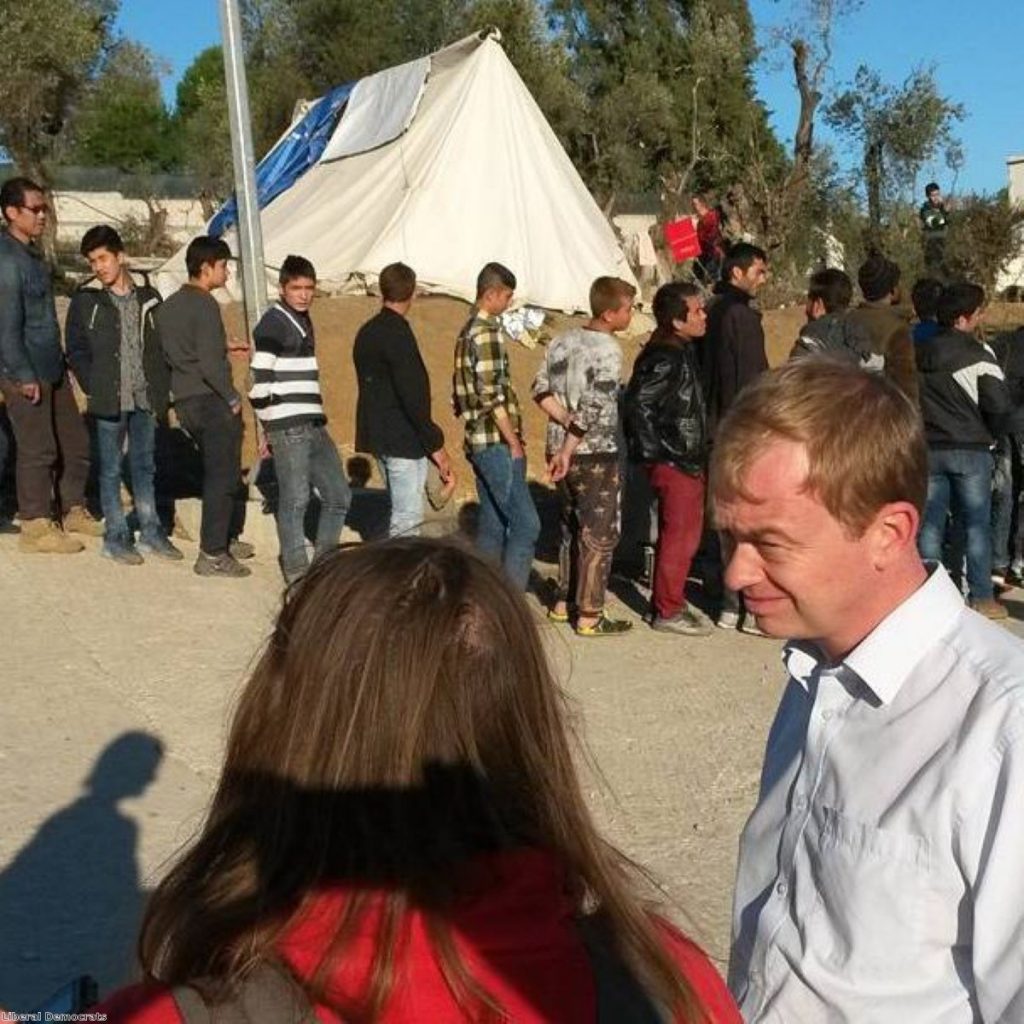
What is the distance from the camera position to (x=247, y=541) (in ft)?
29.3

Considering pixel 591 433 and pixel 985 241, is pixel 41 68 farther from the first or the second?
pixel 591 433

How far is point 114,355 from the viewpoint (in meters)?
8.17

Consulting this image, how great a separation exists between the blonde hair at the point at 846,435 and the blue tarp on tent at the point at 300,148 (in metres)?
18.7

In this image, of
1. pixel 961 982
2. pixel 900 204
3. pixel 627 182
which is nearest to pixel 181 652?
pixel 961 982

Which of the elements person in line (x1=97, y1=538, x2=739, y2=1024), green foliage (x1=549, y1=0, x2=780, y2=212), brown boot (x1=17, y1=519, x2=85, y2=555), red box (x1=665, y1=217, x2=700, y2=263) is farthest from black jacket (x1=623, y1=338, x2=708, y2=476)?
green foliage (x1=549, y1=0, x2=780, y2=212)

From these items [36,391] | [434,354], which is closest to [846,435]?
[36,391]

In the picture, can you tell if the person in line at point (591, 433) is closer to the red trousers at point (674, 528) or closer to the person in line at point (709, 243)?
the red trousers at point (674, 528)

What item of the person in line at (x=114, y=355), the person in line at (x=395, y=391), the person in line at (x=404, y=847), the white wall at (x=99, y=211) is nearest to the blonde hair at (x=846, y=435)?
the person in line at (x=404, y=847)

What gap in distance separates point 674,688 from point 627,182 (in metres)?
30.8

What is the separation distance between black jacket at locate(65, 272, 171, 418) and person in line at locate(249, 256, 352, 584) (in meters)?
0.69

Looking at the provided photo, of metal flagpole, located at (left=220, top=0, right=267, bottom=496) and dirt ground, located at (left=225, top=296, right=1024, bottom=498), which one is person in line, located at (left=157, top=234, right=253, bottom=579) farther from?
dirt ground, located at (left=225, top=296, right=1024, bottom=498)

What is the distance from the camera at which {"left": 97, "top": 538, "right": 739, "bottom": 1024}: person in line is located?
1.42m

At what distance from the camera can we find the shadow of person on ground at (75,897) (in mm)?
3842

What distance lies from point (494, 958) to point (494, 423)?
6.07 m
